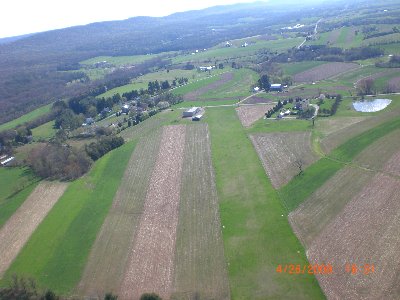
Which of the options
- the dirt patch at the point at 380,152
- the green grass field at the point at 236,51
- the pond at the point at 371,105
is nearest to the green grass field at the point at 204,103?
the pond at the point at 371,105

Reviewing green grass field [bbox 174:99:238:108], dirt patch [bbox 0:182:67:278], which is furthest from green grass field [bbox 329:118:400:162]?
dirt patch [bbox 0:182:67:278]

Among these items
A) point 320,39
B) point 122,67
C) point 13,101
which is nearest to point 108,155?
point 13,101

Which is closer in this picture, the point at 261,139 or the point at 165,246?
the point at 165,246

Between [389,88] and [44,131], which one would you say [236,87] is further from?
[44,131]

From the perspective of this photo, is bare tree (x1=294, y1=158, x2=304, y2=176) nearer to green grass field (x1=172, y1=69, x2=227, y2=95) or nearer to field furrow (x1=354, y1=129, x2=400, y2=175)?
field furrow (x1=354, y1=129, x2=400, y2=175)

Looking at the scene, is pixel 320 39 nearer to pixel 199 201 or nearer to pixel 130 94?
pixel 130 94

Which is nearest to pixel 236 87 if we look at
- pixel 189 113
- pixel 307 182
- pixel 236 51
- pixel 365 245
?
pixel 189 113

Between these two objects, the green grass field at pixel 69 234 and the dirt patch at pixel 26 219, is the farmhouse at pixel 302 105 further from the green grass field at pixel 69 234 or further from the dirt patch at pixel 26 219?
the dirt patch at pixel 26 219
